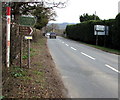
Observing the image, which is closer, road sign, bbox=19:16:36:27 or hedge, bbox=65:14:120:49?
road sign, bbox=19:16:36:27

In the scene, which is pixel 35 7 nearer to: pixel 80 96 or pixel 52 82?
pixel 52 82

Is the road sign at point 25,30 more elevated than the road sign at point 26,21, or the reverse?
the road sign at point 26,21

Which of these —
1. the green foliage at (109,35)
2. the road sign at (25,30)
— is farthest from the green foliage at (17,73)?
the green foliage at (109,35)

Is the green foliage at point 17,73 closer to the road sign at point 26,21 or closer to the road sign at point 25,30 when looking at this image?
the road sign at point 25,30

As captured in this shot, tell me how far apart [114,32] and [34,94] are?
19.3 m

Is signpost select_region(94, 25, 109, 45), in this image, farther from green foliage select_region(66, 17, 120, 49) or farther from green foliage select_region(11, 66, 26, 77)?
green foliage select_region(11, 66, 26, 77)

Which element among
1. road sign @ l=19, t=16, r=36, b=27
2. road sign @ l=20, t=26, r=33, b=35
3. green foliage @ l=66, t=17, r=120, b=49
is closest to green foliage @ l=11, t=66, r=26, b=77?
road sign @ l=20, t=26, r=33, b=35

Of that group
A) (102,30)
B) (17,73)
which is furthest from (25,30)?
(102,30)

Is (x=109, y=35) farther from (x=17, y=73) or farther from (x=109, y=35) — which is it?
(x=17, y=73)

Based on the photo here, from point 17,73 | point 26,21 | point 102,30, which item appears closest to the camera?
point 17,73

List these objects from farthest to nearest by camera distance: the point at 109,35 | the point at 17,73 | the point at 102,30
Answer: the point at 102,30
the point at 109,35
the point at 17,73

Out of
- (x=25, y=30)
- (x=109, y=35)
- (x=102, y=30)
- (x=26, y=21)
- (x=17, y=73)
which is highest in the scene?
(x=102, y=30)

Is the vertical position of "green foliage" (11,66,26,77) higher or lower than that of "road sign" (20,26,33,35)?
lower

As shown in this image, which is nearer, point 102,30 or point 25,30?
point 25,30
